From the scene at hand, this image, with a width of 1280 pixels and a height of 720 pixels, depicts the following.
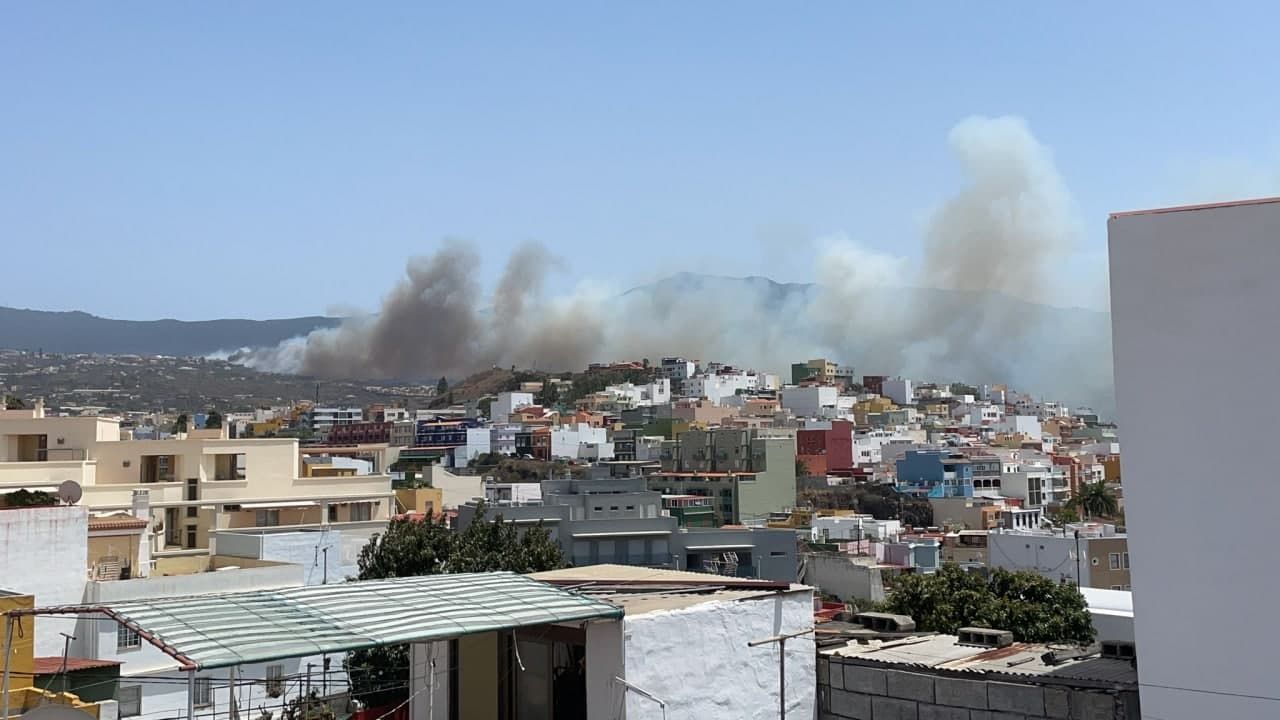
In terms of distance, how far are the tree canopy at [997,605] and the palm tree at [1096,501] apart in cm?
5026

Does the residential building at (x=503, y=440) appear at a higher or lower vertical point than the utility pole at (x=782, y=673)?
higher

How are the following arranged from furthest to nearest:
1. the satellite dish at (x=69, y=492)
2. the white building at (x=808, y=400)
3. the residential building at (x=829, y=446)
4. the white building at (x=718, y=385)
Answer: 1. the white building at (x=718, y=385)
2. the white building at (x=808, y=400)
3. the residential building at (x=829, y=446)
4. the satellite dish at (x=69, y=492)

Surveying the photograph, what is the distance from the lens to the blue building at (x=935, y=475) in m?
74.6

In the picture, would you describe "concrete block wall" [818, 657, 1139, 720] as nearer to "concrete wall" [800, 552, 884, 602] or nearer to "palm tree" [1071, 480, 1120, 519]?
"concrete wall" [800, 552, 884, 602]

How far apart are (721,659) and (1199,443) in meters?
3.38

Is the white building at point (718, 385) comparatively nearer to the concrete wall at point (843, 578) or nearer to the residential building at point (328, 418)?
the residential building at point (328, 418)

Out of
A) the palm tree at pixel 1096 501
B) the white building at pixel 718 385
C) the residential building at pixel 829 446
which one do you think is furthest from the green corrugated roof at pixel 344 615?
the white building at pixel 718 385

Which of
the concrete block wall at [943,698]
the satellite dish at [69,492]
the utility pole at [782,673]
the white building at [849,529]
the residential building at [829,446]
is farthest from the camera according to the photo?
the residential building at [829,446]

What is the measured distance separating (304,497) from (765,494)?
127ft

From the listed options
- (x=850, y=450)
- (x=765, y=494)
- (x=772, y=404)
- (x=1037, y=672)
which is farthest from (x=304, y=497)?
(x=772, y=404)

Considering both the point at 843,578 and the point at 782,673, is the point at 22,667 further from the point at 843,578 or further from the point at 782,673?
the point at 843,578

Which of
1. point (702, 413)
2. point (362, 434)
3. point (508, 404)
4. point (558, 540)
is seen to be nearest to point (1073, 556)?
point (558, 540)

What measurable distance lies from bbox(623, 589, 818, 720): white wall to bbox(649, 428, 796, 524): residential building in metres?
53.6

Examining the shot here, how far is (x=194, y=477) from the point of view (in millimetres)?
29922
